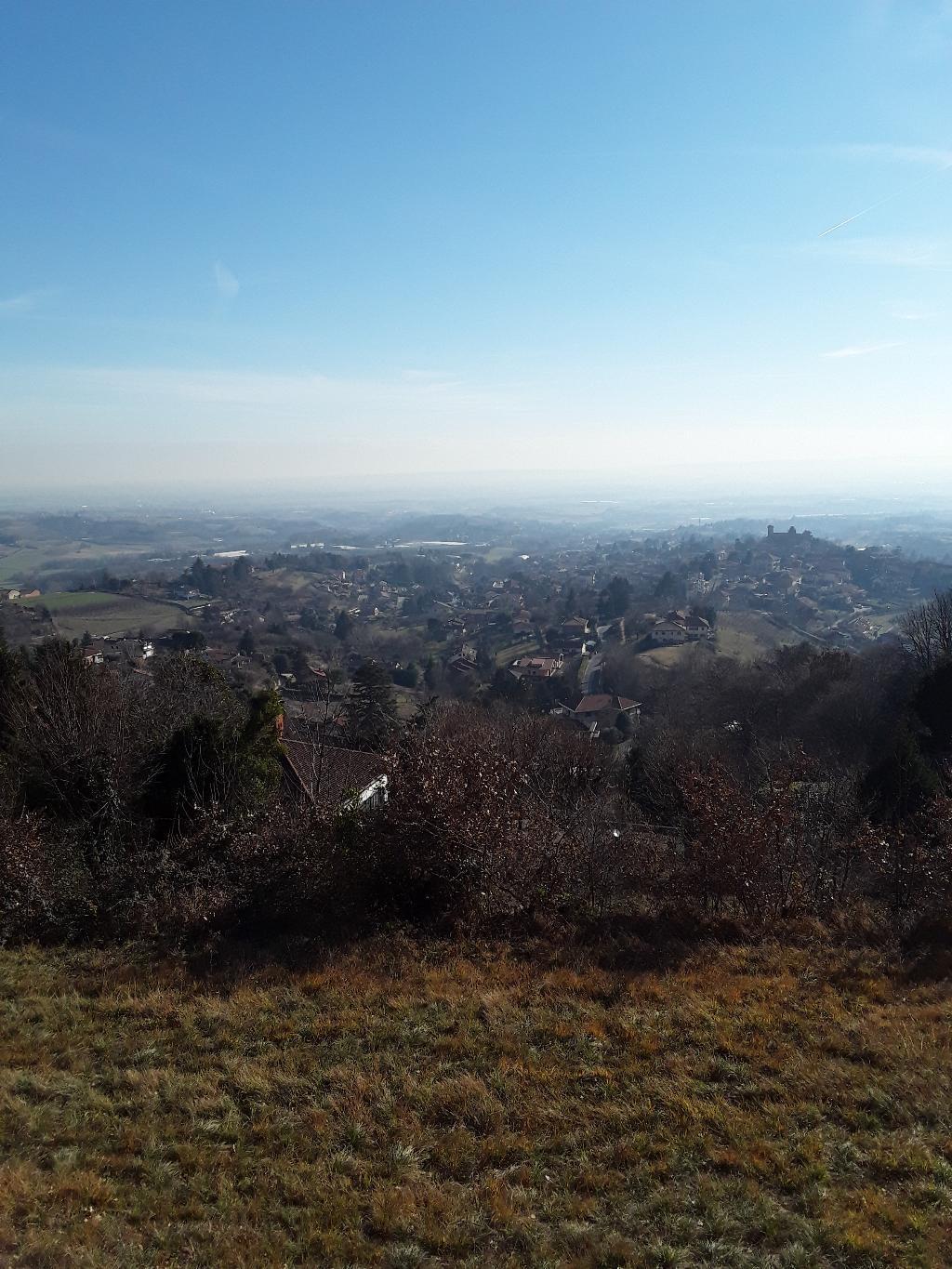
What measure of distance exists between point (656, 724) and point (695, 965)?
20.8m

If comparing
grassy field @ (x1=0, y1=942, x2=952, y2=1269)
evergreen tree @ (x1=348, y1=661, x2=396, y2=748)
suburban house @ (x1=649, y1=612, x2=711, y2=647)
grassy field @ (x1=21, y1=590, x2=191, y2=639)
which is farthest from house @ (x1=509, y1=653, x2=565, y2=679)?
grassy field @ (x1=0, y1=942, x2=952, y2=1269)

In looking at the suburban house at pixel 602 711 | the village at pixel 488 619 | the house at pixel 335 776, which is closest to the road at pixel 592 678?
the village at pixel 488 619

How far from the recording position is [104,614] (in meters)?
54.8

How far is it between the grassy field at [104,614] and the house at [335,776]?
3838 cm

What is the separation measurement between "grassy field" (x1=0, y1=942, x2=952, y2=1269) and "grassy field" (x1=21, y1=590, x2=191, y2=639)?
4611 cm

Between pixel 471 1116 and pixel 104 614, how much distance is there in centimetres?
5840

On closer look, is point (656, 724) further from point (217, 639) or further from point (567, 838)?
point (217, 639)

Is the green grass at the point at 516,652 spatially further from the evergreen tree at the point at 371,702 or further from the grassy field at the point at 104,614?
the grassy field at the point at 104,614

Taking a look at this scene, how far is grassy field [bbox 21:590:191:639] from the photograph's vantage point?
49500 millimetres

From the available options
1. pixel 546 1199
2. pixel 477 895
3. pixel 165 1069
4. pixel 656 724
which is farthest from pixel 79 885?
pixel 656 724

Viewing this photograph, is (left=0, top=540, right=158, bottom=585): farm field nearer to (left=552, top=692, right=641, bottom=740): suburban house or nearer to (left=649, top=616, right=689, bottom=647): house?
(left=649, top=616, right=689, bottom=647): house

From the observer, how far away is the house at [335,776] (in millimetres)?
8117

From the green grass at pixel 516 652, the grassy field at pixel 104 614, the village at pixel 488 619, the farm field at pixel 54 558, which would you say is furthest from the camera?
the farm field at pixel 54 558

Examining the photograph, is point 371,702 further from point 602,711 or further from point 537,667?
point 537,667
